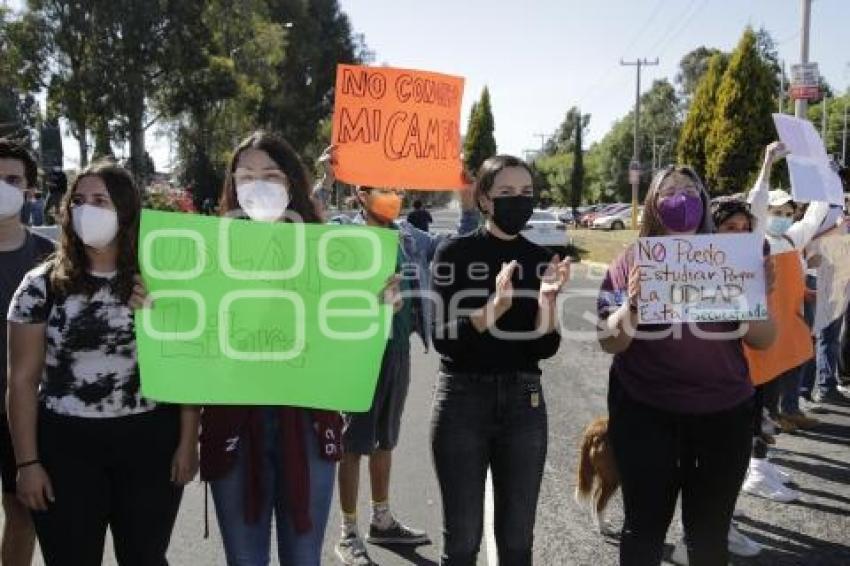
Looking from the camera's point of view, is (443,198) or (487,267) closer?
(487,267)

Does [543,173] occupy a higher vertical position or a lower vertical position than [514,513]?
higher

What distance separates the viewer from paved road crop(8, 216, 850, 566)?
403 cm

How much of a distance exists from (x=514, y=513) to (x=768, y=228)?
3436 millimetres

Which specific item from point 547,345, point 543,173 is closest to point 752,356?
point 547,345

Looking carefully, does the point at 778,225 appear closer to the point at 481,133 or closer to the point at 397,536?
the point at 397,536

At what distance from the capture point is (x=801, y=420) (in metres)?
6.46

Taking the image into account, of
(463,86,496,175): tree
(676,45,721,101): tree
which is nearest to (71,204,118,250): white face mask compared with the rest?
(463,86,496,175): tree

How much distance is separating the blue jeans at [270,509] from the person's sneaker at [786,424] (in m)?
4.78

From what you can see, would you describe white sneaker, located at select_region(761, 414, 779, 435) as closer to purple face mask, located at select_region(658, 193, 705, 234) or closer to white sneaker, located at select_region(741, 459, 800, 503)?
white sneaker, located at select_region(741, 459, 800, 503)

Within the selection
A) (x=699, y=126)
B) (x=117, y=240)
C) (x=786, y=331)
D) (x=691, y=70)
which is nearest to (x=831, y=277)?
(x=786, y=331)

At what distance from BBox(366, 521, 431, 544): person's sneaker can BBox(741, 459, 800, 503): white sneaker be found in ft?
6.82

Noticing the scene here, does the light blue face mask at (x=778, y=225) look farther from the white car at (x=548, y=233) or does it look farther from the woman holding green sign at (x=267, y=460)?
the white car at (x=548, y=233)

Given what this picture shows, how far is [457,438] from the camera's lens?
2.96 meters

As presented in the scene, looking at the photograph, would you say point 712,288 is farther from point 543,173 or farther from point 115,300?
point 543,173
